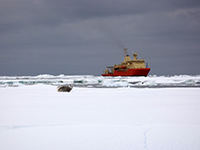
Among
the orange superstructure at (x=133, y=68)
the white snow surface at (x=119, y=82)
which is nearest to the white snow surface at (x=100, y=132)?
the white snow surface at (x=119, y=82)

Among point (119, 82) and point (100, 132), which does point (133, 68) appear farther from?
point (100, 132)

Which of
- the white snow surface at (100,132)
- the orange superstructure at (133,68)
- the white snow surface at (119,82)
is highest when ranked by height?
the orange superstructure at (133,68)

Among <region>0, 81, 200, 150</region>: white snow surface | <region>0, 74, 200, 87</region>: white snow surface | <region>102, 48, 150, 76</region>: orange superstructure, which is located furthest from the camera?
<region>102, 48, 150, 76</region>: orange superstructure

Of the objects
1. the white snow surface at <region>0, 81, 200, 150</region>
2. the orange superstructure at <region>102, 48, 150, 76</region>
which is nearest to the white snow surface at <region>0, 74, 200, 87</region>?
the white snow surface at <region>0, 81, 200, 150</region>

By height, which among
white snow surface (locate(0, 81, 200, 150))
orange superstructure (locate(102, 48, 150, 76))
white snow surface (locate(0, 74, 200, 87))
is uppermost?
orange superstructure (locate(102, 48, 150, 76))

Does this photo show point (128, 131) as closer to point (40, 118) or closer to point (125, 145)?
point (125, 145)

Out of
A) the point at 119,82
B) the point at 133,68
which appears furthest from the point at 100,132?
the point at 133,68

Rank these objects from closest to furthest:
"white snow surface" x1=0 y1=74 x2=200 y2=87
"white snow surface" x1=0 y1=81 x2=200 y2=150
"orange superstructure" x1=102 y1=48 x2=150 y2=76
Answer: "white snow surface" x1=0 y1=81 x2=200 y2=150, "white snow surface" x1=0 y1=74 x2=200 y2=87, "orange superstructure" x1=102 y1=48 x2=150 y2=76

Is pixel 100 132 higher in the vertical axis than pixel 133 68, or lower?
lower

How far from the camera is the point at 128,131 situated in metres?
2.71

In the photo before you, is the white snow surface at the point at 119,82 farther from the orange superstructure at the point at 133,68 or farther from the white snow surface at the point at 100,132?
the orange superstructure at the point at 133,68

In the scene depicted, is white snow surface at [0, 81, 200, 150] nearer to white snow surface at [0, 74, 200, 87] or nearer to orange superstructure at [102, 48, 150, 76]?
white snow surface at [0, 74, 200, 87]

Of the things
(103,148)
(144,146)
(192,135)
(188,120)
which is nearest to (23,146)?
(103,148)

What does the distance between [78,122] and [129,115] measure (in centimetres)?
98
